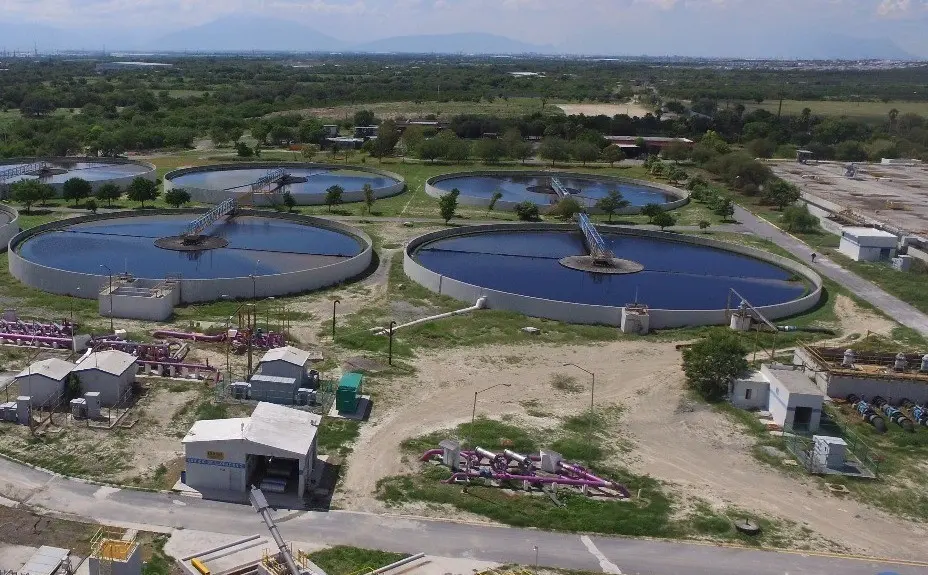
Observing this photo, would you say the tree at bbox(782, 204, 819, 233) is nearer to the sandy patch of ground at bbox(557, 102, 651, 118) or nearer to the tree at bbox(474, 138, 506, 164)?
the tree at bbox(474, 138, 506, 164)

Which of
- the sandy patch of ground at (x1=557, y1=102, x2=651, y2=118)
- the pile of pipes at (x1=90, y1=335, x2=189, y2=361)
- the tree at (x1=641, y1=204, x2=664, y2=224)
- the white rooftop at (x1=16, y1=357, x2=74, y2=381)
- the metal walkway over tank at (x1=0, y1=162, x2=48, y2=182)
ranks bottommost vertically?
the pile of pipes at (x1=90, y1=335, x2=189, y2=361)

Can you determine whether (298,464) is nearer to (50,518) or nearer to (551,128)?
(50,518)

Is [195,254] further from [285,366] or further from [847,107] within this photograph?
[847,107]

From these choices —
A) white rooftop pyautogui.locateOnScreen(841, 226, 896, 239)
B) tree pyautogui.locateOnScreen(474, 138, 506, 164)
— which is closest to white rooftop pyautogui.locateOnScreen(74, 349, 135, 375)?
white rooftop pyautogui.locateOnScreen(841, 226, 896, 239)

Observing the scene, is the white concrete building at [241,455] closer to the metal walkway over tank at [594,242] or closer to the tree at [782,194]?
the metal walkway over tank at [594,242]

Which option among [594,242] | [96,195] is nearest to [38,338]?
[594,242]

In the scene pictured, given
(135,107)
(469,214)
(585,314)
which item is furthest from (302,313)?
(135,107)

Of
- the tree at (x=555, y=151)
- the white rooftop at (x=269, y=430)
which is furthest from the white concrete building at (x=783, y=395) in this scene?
the tree at (x=555, y=151)
